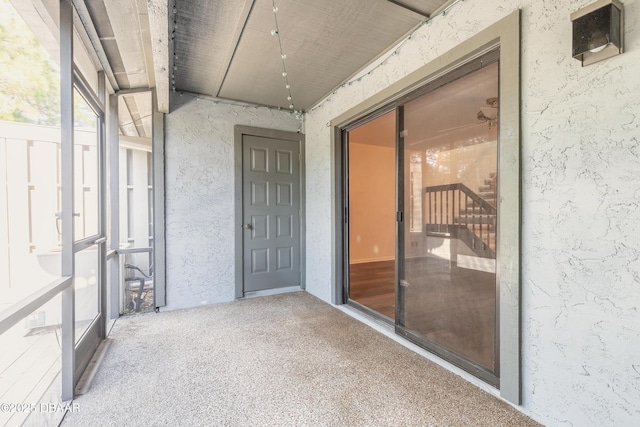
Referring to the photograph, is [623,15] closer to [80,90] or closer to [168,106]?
[80,90]

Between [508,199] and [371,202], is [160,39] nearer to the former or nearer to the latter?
[508,199]

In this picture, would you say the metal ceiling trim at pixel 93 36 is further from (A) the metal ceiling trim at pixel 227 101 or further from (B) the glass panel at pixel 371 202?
(B) the glass panel at pixel 371 202

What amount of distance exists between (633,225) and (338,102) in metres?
2.88

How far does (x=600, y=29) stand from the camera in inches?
50.6

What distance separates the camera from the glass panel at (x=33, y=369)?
1.38 metres

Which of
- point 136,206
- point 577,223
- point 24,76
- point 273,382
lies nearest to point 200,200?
point 136,206

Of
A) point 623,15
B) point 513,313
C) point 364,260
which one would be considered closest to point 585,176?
point 623,15

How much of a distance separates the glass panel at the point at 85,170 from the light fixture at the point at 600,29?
304cm

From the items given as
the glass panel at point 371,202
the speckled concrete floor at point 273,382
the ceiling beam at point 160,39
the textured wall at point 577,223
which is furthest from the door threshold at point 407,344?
the ceiling beam at point 160,39

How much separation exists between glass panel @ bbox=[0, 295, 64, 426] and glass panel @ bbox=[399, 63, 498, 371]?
2.52 m

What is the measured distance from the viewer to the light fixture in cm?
127

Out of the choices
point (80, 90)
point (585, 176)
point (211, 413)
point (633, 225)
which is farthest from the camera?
point (80, 90)

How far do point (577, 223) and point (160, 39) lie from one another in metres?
2.81

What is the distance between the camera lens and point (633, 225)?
1.28m
